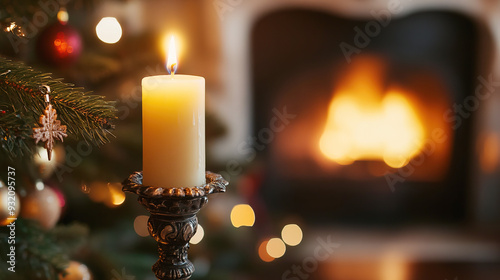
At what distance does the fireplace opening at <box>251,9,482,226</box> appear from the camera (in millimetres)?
2275

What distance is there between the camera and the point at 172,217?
1.86 ft

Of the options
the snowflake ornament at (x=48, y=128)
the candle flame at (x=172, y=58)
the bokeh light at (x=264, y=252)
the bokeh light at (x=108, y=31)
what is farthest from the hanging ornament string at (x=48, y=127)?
the bokeh light at (x=264, y=252)

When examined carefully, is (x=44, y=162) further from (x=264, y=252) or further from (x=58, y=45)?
(x=264, y=252)

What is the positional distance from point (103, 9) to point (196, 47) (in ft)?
1.23

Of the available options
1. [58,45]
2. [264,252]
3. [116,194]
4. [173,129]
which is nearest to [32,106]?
[173,129]

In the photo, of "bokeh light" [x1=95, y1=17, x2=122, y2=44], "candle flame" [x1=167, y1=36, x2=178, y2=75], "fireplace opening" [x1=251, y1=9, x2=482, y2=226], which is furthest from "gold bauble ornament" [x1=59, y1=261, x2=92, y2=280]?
"fireplace opening" [x1=251, y1=9, x2=482, y2=226]

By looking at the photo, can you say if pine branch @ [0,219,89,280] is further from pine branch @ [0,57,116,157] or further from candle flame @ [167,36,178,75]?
candle flame @ [167,36,178,75]

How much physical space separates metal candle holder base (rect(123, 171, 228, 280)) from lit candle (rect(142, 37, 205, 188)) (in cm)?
2

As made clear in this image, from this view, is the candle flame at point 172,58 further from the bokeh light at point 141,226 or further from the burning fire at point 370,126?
the burning fire at point 370,126

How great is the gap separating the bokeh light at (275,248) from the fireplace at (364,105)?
40 cm

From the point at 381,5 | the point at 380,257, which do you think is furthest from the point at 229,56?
the point at 380,257

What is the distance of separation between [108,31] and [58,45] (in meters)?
0.33

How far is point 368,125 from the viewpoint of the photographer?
93.7 inches

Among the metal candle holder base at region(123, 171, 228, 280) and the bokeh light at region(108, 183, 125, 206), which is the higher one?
the bokeh light at region(108, 183, 125, 206)
